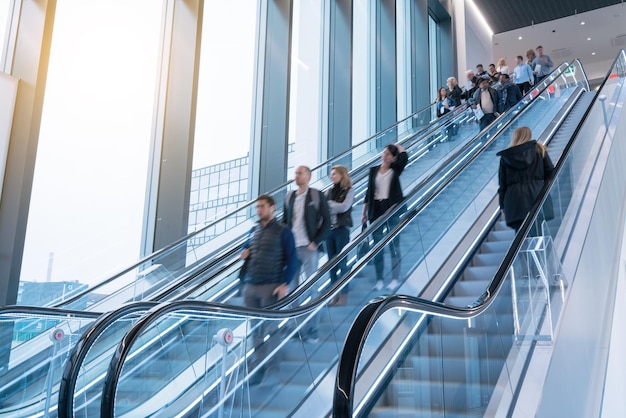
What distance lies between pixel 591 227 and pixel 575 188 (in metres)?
0.77

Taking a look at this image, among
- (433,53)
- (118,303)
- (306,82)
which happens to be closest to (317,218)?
(118,303)

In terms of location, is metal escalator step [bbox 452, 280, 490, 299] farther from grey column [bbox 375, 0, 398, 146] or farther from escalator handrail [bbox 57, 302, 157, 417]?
grey column [bbox 375, 0, 398, 146]

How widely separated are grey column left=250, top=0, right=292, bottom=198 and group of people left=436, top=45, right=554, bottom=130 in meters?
4.18

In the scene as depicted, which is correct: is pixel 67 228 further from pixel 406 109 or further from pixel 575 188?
pixel 406 109

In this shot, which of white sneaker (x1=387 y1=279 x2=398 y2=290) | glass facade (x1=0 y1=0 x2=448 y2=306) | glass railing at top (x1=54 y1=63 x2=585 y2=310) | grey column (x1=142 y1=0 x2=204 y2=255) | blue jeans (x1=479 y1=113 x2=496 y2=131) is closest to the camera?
white sneaker (x1=387 y1=279 x2=398 y2=290)

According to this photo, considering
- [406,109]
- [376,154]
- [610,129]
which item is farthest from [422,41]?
[610,129]

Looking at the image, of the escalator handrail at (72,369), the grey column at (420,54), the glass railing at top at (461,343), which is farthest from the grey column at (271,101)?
the grey column at (420,54)

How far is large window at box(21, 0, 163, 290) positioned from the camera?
24.8 feet

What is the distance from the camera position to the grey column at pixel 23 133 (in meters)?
6.72

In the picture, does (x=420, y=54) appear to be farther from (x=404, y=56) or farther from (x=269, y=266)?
(x=269, y=266)

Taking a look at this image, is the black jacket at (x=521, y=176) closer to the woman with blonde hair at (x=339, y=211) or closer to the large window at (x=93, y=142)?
the woman with blonde hair at (x=339, y=211)

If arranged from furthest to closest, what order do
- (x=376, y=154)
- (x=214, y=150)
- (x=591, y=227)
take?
(x=376, y=154) < (x=214, y=150) < (x=591, y=227)

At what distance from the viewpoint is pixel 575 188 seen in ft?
22.8

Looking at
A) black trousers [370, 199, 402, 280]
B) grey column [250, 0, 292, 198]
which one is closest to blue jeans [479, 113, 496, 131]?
grey column [250, 0, 292, 198]
